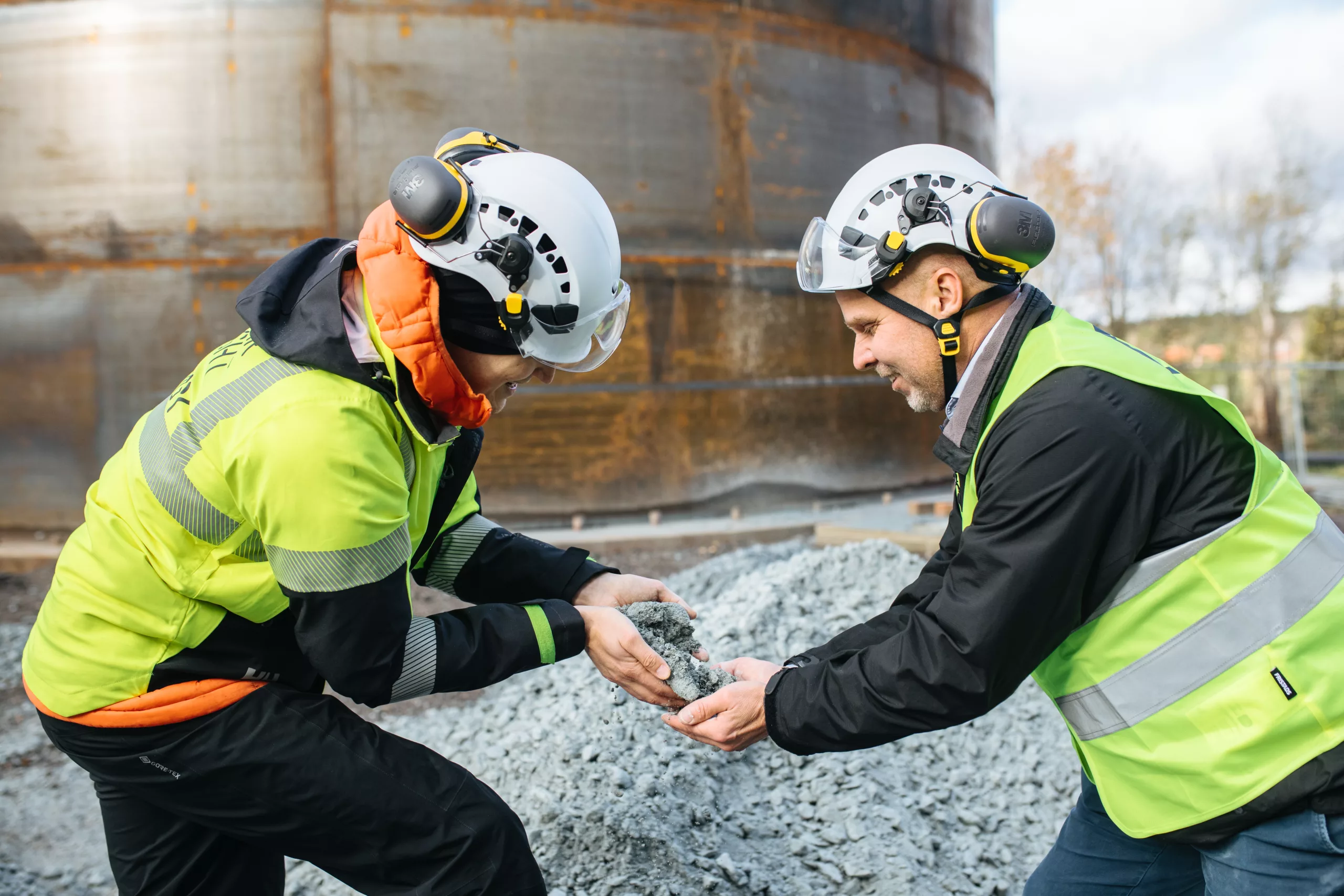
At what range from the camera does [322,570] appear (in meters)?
1.87

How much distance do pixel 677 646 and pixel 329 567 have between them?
123cm

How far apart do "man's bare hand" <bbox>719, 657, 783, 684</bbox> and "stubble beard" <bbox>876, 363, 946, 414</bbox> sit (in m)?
0.82

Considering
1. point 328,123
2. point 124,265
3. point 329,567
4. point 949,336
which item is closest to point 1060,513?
point 949,336

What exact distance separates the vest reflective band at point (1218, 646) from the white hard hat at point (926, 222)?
26cm

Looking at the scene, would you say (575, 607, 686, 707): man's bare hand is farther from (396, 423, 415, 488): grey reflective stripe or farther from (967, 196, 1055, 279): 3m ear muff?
(967, 196, 1055, 279): 3m ear muff

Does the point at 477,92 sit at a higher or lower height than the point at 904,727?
higher

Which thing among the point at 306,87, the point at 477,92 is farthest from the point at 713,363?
the point at 306,87

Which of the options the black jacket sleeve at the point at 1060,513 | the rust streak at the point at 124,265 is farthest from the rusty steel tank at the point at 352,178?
the black jacket sleeve at the point at 1060,513

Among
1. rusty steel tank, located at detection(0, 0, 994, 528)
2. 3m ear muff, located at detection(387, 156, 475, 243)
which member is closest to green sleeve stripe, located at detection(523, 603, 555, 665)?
3m ear muff, located at detection(387, 156, 475, 243)

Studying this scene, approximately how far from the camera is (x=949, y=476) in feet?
31.7

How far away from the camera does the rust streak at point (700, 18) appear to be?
7008mm

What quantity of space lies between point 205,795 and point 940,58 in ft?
29.8

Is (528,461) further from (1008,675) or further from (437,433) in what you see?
(1008,675)

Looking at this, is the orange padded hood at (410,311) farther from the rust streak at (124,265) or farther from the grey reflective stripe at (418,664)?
the rust streak at (124,265)
